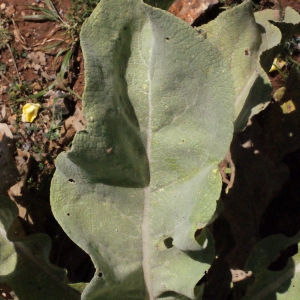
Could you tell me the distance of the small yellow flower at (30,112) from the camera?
2879mm

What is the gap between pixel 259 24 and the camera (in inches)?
60.7

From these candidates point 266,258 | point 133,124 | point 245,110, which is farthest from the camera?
point 266,258

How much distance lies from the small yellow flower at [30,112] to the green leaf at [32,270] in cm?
119

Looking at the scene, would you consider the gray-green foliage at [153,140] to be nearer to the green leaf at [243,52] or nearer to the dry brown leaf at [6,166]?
the green leaf at [243,52]

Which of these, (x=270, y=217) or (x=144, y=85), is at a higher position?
(x=144, y=85)

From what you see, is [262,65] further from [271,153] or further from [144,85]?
[271,153]

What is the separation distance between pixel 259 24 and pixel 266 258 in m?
0.85

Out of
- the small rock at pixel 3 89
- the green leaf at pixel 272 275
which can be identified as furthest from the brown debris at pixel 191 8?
the green leaf at pixel 272 275

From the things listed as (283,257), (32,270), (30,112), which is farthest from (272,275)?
(30,112)

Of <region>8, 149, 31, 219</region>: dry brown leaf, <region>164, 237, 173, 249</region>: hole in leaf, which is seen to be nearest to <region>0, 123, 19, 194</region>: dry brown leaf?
<region>8, 149, 31, 219</region>: dry brown leaf

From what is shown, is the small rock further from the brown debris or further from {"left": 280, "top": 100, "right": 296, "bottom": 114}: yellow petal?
{"left": 280, "top": 100, "right": 296, "bottom": 114}: yellow petal

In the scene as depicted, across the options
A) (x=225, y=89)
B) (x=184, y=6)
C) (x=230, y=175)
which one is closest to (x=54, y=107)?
(x=184, y=6)

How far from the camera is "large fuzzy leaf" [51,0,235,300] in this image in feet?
3.96

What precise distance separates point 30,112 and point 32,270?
1.28m
